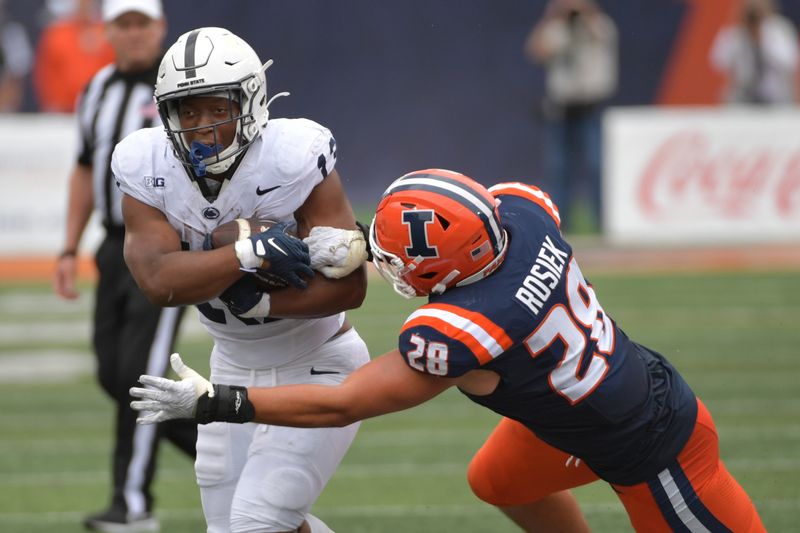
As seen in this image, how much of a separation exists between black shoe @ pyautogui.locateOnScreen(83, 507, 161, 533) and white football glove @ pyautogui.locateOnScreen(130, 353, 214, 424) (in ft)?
6.36

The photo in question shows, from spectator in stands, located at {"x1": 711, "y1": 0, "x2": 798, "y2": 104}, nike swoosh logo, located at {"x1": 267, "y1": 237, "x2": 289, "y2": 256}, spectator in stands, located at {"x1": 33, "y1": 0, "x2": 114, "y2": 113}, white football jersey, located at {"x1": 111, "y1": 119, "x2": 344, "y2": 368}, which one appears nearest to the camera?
nike swoosh logo, located at {"x1": 267, "y1": 237, "x2": 289, "y2": 256}

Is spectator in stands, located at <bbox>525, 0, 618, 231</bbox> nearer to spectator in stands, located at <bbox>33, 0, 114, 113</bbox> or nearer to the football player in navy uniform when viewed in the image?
spectator in stands, located at <bbox>33, 0, 114, 113</bbox>

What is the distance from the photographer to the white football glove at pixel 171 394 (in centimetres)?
337

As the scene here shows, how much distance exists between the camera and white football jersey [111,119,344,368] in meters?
3.80

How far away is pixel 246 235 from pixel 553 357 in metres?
0.84

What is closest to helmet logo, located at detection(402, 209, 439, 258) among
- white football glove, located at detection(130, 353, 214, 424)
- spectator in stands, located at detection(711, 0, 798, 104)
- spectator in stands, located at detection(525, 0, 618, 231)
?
white football glove, located at detection(130, 353, 214, 424)

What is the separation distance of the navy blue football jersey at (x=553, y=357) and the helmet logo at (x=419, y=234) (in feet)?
0.42

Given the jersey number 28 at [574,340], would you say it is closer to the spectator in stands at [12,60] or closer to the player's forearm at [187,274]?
the player's forearm at [187,274]

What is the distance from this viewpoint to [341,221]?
386 cm

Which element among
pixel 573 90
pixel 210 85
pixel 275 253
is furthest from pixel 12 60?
pixel 275 253

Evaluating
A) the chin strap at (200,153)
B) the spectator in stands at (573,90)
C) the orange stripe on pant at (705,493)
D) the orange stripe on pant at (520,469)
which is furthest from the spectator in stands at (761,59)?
the chin strap at (200,153)

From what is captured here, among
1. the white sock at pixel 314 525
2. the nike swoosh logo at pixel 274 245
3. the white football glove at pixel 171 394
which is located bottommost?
the white sock at pixel 314 525

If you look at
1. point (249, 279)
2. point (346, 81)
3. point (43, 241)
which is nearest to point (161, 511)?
point (249, 279)

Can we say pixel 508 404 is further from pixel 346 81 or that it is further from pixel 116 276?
pixel 346 81
